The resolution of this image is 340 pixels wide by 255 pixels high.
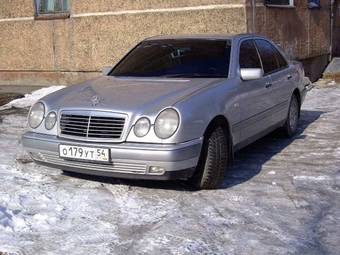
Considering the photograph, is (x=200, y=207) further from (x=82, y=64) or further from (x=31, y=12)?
(x=31, y=12)

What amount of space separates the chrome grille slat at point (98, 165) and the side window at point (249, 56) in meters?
1.82

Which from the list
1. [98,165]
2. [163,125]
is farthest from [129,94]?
[98,165]

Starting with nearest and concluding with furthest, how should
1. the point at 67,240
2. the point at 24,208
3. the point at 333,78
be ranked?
the point at 67,240 < the point at 24,208 < the point at 333,78

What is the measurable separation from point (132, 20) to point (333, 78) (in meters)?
4.96

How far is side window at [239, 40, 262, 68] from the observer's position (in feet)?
19.2

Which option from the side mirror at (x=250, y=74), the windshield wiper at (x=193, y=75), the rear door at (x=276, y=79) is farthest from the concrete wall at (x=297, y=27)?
the windshield wiper at (x=193, y=75)

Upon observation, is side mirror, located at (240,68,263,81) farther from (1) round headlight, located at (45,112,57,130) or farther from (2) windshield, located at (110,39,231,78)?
(1) round headlight, located at (45,112,57,130)

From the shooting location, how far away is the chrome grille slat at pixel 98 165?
455cm

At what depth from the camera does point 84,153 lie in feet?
15.3

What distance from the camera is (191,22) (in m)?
10.4

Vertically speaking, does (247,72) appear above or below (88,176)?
above

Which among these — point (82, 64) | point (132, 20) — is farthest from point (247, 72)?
point (82, 64)

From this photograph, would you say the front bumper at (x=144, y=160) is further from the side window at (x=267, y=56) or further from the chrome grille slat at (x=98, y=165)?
the side window at (x=267, y=56)

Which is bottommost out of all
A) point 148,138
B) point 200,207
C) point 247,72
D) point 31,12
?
point 200,207
